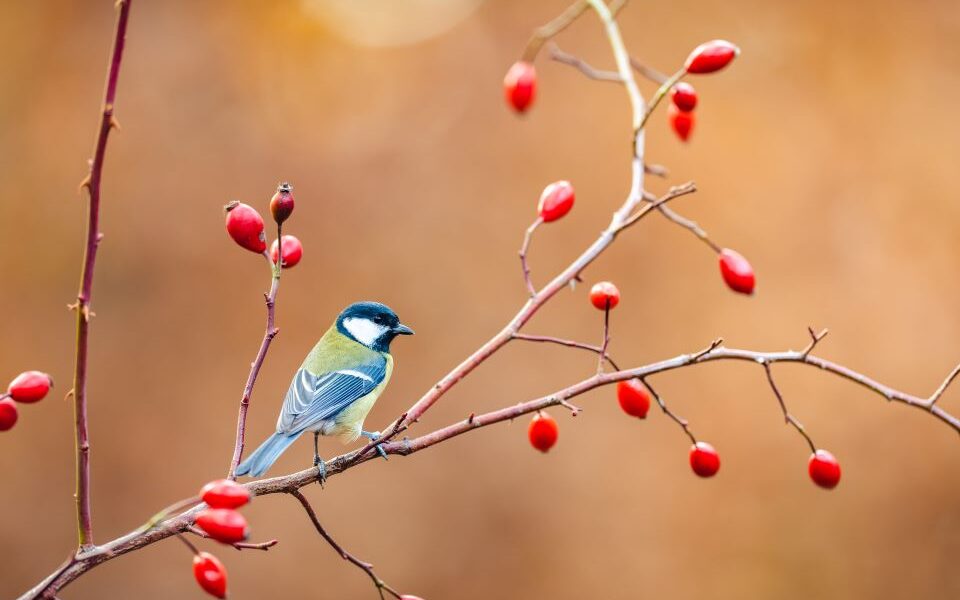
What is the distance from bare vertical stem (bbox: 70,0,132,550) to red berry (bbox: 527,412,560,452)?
651 mm

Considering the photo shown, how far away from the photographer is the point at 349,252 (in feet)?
16.0

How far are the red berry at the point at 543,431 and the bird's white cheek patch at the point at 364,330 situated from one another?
2.54 ft

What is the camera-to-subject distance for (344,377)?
6.78ft

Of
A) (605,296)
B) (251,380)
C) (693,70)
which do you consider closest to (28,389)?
(251,380)

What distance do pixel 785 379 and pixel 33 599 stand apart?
14.1 feet

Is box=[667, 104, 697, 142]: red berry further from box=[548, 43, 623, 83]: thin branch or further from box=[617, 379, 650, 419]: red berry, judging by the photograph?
box=[617, 379, 650, 419]: red berry

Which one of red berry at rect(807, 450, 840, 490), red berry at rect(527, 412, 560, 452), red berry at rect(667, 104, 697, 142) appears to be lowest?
red berry at rect(807, 450, 840, 490)

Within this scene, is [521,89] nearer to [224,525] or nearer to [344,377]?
[224,525]

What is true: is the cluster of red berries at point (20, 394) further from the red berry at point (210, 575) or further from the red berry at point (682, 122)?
the red berry at point (682, 122)

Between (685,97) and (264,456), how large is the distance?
3.04ft

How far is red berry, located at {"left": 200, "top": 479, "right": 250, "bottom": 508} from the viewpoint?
36.4 inches

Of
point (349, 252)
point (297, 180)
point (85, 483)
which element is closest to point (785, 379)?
point (349, 252)

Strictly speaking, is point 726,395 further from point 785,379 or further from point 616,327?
point 616,327

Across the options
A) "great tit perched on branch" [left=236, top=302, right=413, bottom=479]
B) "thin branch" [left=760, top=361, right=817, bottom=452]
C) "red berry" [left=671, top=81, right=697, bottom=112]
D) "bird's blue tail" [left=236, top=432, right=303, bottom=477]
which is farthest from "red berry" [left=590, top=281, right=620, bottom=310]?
"great tit perched on branch" [left=236, top=302, right=413, bottom=479]
